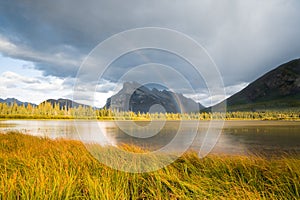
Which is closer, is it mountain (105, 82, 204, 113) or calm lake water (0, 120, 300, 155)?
mountain (105, 82, 204, 113)

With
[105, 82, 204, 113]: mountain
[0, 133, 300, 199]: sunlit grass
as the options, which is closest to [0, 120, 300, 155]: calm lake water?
[105, 82, 204, 113]: mountain

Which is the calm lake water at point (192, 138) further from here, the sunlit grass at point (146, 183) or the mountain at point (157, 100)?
the sunlit grass at point (146, 183)

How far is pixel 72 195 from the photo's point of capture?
4.38 meters

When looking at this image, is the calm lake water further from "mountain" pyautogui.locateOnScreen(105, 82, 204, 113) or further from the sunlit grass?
the sunlit grass

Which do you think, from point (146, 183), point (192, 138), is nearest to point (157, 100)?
point (146, 183)

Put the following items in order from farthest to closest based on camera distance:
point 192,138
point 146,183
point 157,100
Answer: point 192,138 < point 157,100 < point 146,183

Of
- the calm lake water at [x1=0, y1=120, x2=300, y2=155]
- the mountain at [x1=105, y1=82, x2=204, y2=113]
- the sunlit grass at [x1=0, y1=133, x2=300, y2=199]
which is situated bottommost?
the calm lake water at [x1=0, y1=120, x2=300, y2=155]

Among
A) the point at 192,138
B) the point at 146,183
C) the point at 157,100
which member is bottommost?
the point at 192,138

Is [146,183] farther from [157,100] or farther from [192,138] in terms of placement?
[192,138]

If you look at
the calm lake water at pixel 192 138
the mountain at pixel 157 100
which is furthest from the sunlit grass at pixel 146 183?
the calm lake water at pixel 192 138

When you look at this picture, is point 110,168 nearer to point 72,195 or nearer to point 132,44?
point 72,195

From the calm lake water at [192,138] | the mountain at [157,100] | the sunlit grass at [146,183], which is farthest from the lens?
the calm lake water at [192,138]

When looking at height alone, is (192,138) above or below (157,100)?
below

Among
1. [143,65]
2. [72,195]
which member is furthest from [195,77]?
[72,195]
